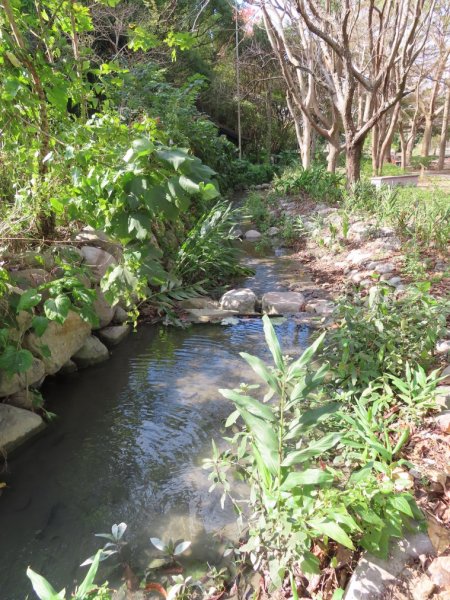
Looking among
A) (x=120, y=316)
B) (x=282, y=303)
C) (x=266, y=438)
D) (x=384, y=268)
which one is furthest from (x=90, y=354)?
(x=384, y=268)

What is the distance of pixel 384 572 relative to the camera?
5.22ft

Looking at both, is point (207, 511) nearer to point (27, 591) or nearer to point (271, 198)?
point (27, 591)

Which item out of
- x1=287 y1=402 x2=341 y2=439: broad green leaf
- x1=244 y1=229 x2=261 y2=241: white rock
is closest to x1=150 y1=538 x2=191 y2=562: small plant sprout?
x1=287 y1=402 x2=341 y2=439: broad green leaf

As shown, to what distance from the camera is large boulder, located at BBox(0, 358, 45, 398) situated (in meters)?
2.83

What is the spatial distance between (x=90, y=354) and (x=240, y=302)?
2.03m

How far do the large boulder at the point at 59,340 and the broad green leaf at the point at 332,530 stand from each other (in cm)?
225

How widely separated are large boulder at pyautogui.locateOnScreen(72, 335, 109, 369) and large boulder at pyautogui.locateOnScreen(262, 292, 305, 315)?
2.02 metres

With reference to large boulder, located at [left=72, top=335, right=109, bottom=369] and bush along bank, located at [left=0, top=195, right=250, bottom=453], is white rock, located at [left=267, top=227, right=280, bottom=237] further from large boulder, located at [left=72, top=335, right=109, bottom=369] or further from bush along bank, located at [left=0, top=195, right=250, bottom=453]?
large boulder, located at [left=72, top=335, right=109, bottom=369]

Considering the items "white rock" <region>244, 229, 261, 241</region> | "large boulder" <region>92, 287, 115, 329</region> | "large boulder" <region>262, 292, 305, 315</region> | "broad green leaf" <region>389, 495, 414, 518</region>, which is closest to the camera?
"broad green leaf" <region>389, 495, 414, 518</region>

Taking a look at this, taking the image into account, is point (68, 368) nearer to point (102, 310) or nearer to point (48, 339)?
point (48, 339)

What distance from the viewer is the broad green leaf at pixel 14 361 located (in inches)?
100

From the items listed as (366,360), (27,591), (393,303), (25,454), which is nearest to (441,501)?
(366,360)

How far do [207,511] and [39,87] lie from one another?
249 centimetres

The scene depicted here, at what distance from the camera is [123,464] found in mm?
2684
